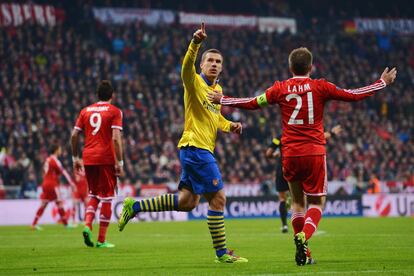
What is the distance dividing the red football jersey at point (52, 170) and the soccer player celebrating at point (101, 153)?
31.3 feet

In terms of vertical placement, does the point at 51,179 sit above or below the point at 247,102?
below

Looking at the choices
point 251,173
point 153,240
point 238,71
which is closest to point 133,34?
point 238,71

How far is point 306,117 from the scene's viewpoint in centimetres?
948

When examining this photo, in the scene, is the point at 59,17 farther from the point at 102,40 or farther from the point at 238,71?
the point at 238,71

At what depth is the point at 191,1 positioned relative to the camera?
51.2 m

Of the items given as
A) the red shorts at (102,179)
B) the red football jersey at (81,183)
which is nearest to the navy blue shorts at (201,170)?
the red shorts at (102,179)

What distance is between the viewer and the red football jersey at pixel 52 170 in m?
23.0

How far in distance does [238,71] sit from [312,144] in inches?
1357

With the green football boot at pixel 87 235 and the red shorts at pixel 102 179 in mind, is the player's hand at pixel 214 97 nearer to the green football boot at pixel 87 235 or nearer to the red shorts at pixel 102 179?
the red shorts at pixel 102 179

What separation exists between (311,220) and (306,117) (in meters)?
1.16

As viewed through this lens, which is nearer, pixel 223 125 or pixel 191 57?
pixel 191 57

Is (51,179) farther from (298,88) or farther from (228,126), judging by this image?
(298,88)

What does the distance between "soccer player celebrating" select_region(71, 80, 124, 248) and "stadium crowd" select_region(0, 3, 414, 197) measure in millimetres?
16741

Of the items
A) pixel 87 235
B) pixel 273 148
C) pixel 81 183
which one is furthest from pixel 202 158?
pixel 81 183
